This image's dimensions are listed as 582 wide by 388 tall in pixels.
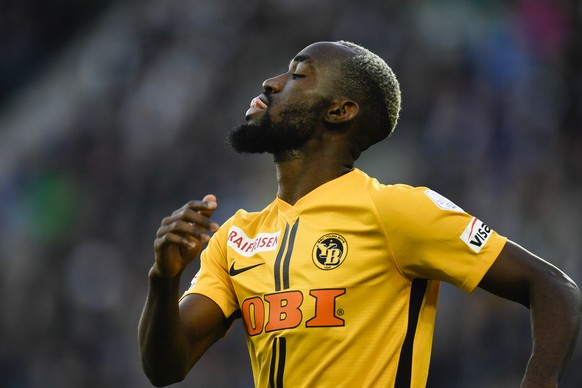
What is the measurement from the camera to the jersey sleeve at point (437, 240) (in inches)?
122

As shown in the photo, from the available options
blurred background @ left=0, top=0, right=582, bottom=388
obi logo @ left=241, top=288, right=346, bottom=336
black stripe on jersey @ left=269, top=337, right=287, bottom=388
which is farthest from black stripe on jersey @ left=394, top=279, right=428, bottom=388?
blurred background @ left=0, top=0, right=582, bottom=388

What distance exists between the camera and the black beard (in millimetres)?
3637

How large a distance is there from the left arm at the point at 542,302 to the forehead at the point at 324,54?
1.10 m

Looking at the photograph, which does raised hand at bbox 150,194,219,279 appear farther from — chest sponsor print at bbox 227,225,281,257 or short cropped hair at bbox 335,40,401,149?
short cropped hair at bbox 335,40,401,149

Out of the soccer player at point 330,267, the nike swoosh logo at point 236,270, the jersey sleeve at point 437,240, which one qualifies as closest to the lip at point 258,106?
the soccer player at point 330,267

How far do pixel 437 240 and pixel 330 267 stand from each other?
40cm

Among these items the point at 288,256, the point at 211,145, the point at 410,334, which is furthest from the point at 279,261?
the point at 211,145

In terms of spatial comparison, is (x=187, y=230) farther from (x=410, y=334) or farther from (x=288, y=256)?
(x=410, y=334)

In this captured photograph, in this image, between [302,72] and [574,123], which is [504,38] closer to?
[574,123]

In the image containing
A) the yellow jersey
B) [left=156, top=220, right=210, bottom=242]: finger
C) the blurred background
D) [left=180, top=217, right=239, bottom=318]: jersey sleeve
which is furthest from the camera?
the blurred background

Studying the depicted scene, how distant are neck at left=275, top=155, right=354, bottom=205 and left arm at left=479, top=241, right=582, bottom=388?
0.80 metres

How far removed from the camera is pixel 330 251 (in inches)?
130

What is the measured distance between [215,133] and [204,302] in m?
6.83

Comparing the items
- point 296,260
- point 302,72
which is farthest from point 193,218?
point 302,72
